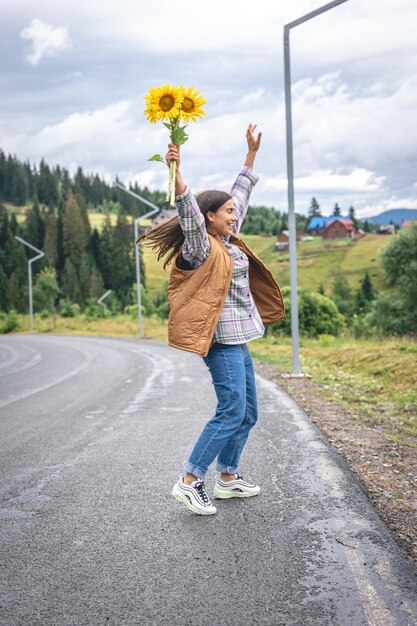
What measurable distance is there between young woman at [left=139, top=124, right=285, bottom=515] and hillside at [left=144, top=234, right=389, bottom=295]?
10120 cm

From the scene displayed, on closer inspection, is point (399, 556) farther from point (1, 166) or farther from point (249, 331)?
point (1, 166)

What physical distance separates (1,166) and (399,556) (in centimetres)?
19013

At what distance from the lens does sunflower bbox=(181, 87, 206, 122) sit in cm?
383

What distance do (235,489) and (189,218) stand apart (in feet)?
5.97

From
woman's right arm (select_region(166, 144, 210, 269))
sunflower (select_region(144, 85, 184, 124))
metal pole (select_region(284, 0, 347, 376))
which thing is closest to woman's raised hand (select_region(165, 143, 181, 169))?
woman's right arm (select_region(166, 144, 210, 269))

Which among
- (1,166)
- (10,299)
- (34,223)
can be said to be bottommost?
(10,299)

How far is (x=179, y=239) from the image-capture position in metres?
4.07

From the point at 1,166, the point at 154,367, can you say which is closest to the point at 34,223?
the point at 1,166

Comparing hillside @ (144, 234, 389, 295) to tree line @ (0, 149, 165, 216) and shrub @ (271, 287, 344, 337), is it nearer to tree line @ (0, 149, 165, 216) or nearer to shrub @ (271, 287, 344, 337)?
tree line @ (0, 149, 165, 216)

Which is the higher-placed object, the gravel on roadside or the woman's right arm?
the woman's right arm

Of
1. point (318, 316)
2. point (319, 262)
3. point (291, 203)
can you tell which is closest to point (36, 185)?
point (319, 262)

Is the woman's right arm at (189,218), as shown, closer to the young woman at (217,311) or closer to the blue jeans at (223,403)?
the young woman at (217,311)

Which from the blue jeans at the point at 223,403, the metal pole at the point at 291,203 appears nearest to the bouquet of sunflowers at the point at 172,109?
the blue jeans at the point at 223,403

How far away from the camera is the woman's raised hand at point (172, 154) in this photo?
372cm
